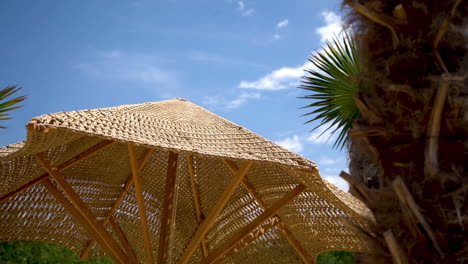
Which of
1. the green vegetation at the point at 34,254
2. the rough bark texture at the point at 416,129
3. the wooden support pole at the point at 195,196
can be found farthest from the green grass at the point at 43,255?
the rough bark texture at the point at 416,129

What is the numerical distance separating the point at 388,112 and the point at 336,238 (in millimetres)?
2921

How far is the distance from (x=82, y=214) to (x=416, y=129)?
251cm

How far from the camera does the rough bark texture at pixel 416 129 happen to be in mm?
1447

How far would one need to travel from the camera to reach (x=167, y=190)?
3543 mm

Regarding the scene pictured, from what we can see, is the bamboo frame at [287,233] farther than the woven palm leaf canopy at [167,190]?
Yes

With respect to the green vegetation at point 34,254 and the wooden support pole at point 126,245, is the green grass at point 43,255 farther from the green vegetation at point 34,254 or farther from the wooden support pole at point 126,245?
the wooden support pole at point 126,245

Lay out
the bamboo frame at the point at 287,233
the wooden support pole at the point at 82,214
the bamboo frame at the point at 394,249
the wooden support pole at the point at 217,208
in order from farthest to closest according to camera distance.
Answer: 1. the bamboo frame at the point at 287,233
2. the wooden support pole at the point at 82,214
3. the wooden support pole at the point at 217,208
4. the bamboo frame at the point at 394,249

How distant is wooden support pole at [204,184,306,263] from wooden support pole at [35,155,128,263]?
71cm

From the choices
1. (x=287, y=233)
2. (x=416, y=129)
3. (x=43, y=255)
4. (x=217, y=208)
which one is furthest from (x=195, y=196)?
(x=416, y=129)

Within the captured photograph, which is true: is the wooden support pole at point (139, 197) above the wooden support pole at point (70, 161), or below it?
below

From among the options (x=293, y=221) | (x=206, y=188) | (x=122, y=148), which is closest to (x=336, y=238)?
(x=293, y=221)

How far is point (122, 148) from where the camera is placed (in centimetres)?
493

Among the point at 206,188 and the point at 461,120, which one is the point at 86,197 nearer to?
the point at 206,188

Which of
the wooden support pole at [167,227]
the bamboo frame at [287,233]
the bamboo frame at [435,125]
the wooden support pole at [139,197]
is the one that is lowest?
the bamboo frame at [287,233]
